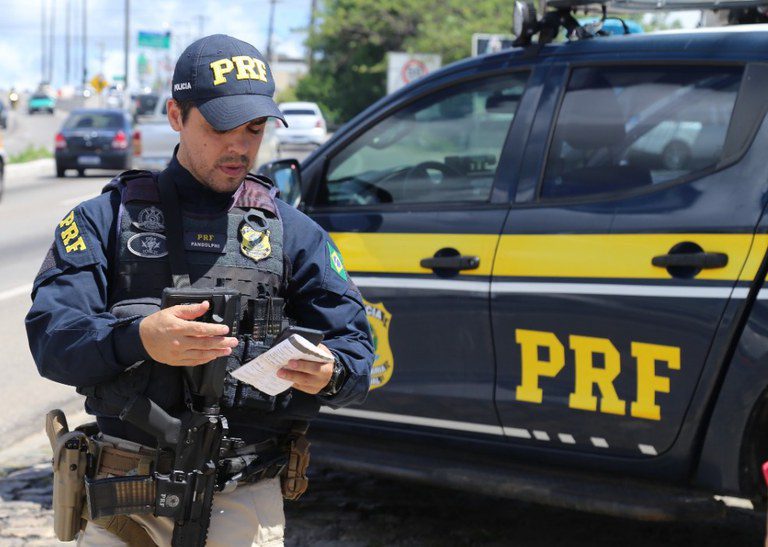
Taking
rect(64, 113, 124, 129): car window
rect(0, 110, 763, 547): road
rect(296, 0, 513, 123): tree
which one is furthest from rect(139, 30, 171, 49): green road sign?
rect(0, 110, 763, 547): road

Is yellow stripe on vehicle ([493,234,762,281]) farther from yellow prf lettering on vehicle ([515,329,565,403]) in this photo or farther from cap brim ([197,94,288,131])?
cap brim ([197,94,288,131])

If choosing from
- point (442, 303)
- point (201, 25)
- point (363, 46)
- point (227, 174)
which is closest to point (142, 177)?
point (227, 174)

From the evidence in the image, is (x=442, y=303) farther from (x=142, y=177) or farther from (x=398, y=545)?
(x=142, y=177)

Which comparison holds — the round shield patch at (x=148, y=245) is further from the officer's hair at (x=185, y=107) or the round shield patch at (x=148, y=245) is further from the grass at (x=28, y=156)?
the grass at (x=28, y=156)

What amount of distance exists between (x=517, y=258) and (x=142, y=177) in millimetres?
1712

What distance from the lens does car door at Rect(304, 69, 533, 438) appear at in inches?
154

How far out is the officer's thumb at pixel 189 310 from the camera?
205 cm

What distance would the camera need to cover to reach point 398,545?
4.32 m

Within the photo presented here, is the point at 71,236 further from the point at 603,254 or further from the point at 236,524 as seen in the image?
the point at 603,254

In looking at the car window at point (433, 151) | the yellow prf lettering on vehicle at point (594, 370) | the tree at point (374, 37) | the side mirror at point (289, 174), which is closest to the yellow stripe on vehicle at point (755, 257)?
the yellow prf lettering on vehicle at point (594, 370)

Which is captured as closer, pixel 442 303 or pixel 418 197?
pixel 442 303

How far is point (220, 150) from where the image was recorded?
7.73 ft

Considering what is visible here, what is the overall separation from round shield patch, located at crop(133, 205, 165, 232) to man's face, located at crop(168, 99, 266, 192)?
118 mm

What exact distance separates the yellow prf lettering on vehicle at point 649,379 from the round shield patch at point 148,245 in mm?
1767
